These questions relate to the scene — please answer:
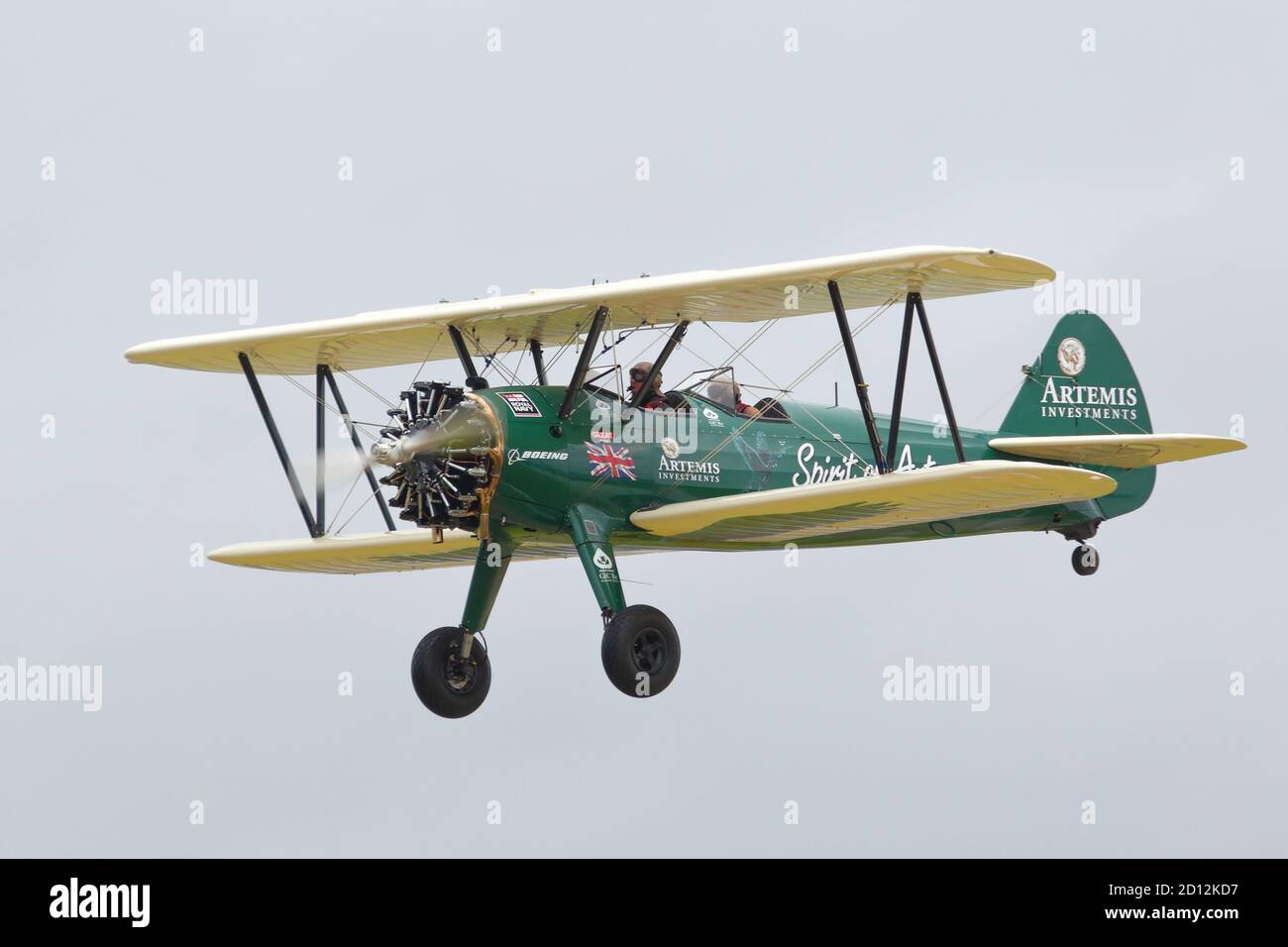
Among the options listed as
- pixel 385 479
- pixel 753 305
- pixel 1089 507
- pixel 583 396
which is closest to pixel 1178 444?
pixel 1089 507

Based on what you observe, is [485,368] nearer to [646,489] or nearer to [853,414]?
[646,489]

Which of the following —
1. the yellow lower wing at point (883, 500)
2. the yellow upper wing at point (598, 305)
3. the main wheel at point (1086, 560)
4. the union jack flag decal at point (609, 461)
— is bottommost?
the main wheel at point (1086, 560)

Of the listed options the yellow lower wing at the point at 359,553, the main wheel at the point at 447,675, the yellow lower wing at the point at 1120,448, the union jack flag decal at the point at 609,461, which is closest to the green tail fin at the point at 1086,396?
the yellow lower wing at the point at 1120,448

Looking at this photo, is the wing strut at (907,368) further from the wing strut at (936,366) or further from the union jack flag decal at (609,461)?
the union jack flag decal at (609,461)

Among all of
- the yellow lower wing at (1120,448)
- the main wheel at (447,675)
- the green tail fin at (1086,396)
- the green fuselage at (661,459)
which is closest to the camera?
the green fuselage at (661,459)

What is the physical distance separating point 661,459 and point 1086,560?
547 centimetres

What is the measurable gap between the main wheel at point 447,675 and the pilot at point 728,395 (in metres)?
2.94

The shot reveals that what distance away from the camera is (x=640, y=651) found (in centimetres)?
1931

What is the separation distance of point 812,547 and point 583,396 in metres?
3.27

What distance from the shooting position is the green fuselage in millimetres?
19766

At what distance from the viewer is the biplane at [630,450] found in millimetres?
19391

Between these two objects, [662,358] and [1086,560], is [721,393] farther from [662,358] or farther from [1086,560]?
[1086,560]

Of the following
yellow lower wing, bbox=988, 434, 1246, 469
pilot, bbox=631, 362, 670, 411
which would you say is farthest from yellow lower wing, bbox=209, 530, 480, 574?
yellow lower wing, bbox=988, 434, 1246, 469

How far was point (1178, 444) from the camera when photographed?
2177cm
